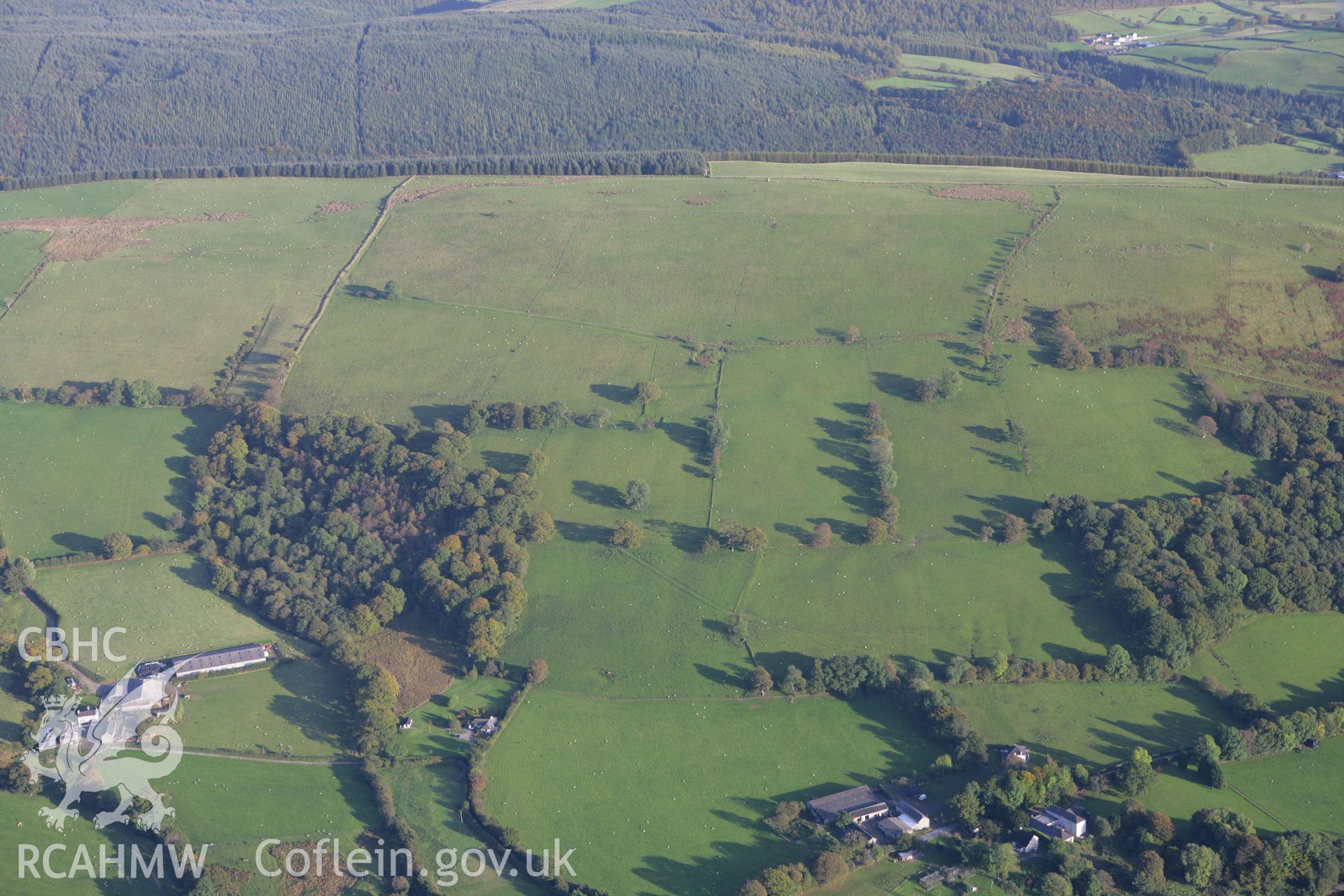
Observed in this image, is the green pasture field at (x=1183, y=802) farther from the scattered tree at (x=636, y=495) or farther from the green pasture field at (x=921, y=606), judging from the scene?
the scattered tree at (x=636, y=495)

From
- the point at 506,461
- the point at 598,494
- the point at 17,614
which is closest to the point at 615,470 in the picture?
the point at 598,494

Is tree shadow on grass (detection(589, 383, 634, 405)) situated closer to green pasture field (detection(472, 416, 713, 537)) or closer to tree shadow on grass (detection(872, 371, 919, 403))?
green pasture field (detection(472, 416, 713, 537))

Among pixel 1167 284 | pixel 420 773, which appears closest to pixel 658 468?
pixel 420 773

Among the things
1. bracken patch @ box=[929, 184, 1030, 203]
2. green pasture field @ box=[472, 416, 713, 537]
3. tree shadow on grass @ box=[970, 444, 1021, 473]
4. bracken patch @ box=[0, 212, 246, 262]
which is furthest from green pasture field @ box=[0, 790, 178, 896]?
bracken patch @ box=[929, 184, 1030, 203]

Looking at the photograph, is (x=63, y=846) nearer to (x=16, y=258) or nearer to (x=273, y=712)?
(x=273, y=712)

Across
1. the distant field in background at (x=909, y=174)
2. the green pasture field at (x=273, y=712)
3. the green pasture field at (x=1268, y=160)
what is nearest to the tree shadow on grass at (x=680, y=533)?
the green pasture field at (x=273, y=712)

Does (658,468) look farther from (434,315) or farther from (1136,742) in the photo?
(1136,742)
